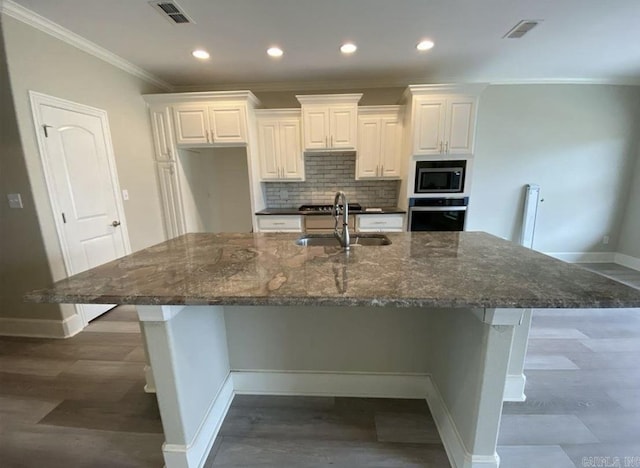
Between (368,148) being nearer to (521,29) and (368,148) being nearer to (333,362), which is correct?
(521,29)

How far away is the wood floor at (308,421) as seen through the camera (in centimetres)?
132

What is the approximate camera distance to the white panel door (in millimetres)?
2291

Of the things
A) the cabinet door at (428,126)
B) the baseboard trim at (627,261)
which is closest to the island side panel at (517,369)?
the cabinet door at (428,126)

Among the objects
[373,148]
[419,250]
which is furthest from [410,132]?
[419,250]

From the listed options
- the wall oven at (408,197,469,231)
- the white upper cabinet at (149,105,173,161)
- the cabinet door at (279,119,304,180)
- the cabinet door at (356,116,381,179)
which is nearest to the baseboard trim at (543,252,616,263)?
the wall oven at (408,197,469,231)

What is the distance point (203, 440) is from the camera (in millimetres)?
1310

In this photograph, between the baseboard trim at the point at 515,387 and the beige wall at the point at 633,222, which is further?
the beige wall at the point at 633,222

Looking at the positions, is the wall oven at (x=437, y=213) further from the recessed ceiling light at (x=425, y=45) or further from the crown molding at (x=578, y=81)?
the crown molding at (x=578, y=81)

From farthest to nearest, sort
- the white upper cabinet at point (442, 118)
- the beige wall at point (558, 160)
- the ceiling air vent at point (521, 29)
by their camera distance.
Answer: the beige wall at point (558, 160) → the white upper cabinet at point (442, 118) → the ceiling air vent at point (521, 29)

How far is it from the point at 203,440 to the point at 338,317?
90 centimetres

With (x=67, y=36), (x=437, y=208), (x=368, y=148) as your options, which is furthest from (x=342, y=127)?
(x=67, y=36)

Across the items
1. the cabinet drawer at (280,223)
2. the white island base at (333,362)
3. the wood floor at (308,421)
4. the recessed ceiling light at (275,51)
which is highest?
the recessed ceiling light at (275,51)

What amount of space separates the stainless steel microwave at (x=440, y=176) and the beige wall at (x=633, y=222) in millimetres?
2766

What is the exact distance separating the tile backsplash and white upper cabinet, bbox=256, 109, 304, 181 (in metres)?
0.35
